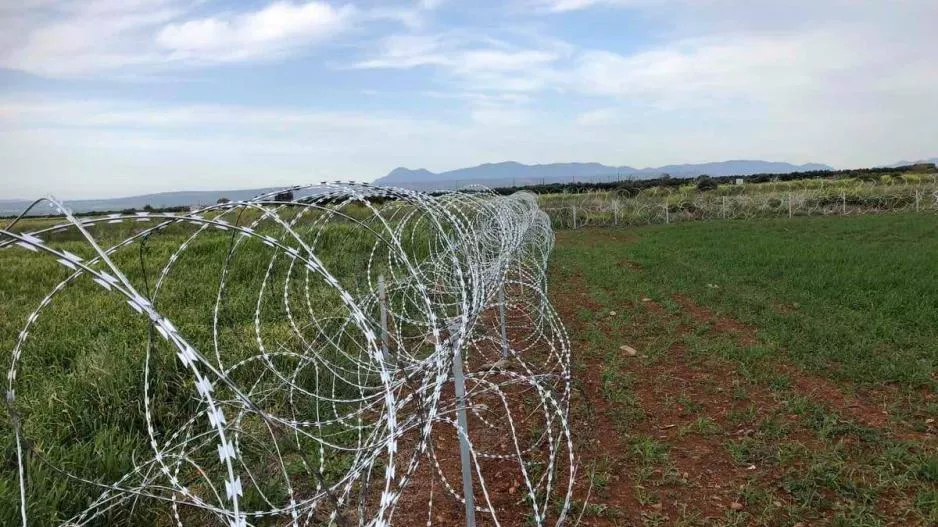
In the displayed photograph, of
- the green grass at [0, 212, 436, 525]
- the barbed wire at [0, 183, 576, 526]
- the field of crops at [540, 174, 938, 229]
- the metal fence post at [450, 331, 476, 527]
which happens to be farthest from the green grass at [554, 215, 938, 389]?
the field of crops at [540, 174, 938, 229]

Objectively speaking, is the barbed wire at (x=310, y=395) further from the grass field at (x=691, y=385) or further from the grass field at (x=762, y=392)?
the grass field at (x=762, y=392)

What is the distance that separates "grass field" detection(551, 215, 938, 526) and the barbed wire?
1.62 feet

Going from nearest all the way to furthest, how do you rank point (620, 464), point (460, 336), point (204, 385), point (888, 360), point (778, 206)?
point (204, 385), point (460, 336), point (620, 464), point (888, 360), point (778, 206)

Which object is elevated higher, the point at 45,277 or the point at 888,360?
the point at 45,277

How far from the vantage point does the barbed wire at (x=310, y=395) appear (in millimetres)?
1904

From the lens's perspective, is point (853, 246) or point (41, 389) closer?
point (41, 389)

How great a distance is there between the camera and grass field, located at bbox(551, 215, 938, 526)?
3158 mm

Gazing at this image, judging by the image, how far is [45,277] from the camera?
27.9ft

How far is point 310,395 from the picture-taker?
11.9ft

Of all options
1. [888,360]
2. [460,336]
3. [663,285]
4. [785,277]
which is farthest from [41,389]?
[785,277]

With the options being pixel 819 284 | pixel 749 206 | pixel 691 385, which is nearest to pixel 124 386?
pixel 691 385

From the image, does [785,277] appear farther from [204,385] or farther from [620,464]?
[204,385]

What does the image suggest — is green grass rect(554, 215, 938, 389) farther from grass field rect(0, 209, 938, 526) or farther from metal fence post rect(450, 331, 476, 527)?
metal fence post rect(450, 331, 476, 527)

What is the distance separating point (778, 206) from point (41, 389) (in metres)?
23.5
